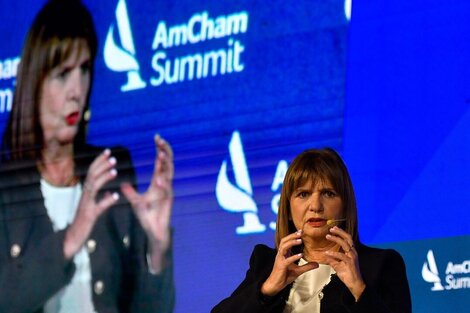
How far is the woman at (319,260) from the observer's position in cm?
204

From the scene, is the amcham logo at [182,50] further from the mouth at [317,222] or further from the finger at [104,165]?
the mouth at [317,222]

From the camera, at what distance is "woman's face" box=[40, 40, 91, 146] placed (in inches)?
156

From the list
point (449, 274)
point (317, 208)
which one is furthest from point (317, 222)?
point (449, 274)

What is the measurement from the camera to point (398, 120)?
3.11 m

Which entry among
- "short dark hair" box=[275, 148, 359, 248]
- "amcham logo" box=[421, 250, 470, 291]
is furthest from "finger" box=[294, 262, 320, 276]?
"amcham logo" box=[421, 250, 470, 291]

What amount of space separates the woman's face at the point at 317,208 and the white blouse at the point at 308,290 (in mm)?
75

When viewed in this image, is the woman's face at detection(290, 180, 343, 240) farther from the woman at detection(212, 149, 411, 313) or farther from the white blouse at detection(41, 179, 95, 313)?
the white blouse at detection(41, 179, 95, 313)

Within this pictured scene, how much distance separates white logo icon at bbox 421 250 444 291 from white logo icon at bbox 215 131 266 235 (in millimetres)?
591

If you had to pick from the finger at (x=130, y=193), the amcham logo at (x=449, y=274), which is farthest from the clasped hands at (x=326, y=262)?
the finger at (x=130, y=193)

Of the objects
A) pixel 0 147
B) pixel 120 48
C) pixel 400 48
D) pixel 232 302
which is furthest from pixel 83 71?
pixel 232 302

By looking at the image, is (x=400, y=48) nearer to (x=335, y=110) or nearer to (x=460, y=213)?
(x=335, y=110)

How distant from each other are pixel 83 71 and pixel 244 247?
3.18 feet

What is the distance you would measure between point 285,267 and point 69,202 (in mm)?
1985

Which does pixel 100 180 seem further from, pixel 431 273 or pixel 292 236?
pixel 292 236
